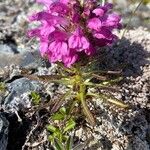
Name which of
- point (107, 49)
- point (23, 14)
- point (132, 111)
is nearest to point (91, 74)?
point (132, 111)

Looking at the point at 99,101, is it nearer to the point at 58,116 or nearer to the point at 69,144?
the point at 58,116

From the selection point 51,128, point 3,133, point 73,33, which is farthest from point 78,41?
point 3,133

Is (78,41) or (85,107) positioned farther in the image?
(85,107)

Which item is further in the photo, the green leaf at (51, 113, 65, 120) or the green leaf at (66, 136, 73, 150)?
the green leaf at (51, 113, 65, 120)

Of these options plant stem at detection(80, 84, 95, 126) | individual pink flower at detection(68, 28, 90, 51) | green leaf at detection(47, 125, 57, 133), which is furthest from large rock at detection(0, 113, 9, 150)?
individual pink flower at detection(68, 28, 90, 51)

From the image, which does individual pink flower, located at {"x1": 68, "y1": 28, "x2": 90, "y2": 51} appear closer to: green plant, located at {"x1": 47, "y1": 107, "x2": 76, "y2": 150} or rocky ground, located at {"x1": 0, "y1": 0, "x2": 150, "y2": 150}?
green plant, located at {"x1": 47, "y1": 107, "x2": 76, "y2": 150}

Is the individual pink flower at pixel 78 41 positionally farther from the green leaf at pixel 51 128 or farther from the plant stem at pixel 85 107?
the green leaf at pixel 51 128
